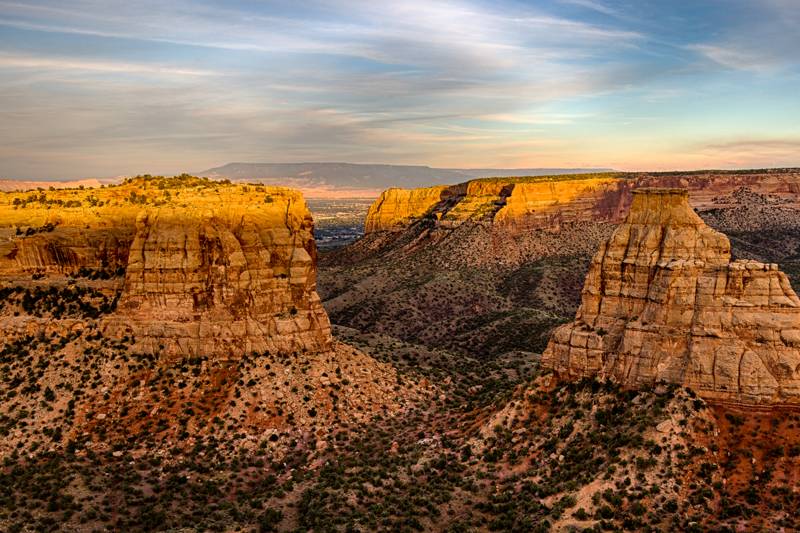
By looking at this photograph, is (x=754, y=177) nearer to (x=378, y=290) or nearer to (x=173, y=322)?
(x=378, y=290)

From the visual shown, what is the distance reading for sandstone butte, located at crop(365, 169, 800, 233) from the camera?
422 ft

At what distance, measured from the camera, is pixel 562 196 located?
131500 mm

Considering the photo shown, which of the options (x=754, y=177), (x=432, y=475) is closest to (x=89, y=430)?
(x=432, y=475)

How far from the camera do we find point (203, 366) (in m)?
49.1

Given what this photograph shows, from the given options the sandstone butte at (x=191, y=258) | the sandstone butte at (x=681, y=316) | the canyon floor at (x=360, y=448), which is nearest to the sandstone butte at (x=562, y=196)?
the canyon floor at (x=360, y=448)

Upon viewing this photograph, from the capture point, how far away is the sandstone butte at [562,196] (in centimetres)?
12862

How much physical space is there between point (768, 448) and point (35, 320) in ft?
143

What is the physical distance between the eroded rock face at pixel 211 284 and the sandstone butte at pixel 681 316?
20.2 m

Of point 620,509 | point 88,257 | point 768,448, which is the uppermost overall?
point 88,257

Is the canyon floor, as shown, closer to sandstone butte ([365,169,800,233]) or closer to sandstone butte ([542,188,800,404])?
sandstone butte ([542,188,800,404])

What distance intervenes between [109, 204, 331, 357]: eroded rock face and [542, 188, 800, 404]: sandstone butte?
2016cm

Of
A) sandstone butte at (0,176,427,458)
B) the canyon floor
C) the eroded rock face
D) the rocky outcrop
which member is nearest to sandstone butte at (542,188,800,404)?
the canyon floor

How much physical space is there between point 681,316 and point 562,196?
319 ft

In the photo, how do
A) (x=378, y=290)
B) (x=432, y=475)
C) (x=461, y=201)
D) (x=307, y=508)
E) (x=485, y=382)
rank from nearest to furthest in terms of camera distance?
(x=307, y=508) → (x=432, y=475) → (x=485, y=382) → (x=378, y=290) → (x=461, y=201)
